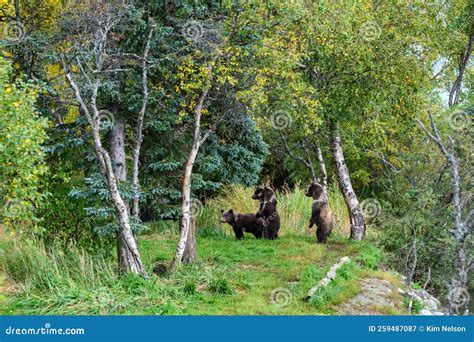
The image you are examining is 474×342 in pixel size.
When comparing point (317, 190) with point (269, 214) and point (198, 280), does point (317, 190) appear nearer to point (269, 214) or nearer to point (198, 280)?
point (269, 214)

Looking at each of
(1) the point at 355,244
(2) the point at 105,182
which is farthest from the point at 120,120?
(1) the point at 355,244

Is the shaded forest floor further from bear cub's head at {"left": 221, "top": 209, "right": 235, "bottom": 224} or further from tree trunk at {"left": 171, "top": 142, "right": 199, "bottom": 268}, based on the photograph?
bear cub's head at {"left": 221, "top": 209, "right": 235, "bottom": 224}

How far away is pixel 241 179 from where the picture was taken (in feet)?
64.5

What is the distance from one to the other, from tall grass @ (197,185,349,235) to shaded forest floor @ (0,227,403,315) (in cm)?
509

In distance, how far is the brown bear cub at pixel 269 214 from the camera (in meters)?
20.5

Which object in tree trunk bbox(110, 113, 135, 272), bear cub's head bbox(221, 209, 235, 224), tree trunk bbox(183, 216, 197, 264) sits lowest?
tree trunk bbox(183, 216, 197, 264)

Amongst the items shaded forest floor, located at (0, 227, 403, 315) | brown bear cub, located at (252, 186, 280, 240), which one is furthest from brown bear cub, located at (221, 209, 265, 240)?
shaded forest floor, located at (0, 227, 403, 315)

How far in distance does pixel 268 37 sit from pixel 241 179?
4.33m

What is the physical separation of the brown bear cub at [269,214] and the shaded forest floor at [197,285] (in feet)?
7.71

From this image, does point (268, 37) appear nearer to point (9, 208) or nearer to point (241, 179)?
point (241, 179)

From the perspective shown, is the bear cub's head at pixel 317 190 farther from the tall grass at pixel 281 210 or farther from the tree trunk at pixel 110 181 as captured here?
the tree trunk at pixel 110 181

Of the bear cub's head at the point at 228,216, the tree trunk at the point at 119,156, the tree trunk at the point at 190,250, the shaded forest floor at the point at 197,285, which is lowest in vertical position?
the shaded forest floor at the point at 197,285

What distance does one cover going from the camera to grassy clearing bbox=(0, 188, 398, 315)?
12648 mm

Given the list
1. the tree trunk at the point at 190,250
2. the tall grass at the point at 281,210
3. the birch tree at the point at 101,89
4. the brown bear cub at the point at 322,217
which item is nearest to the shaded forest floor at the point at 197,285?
the tree trunk at the point at 190,250
